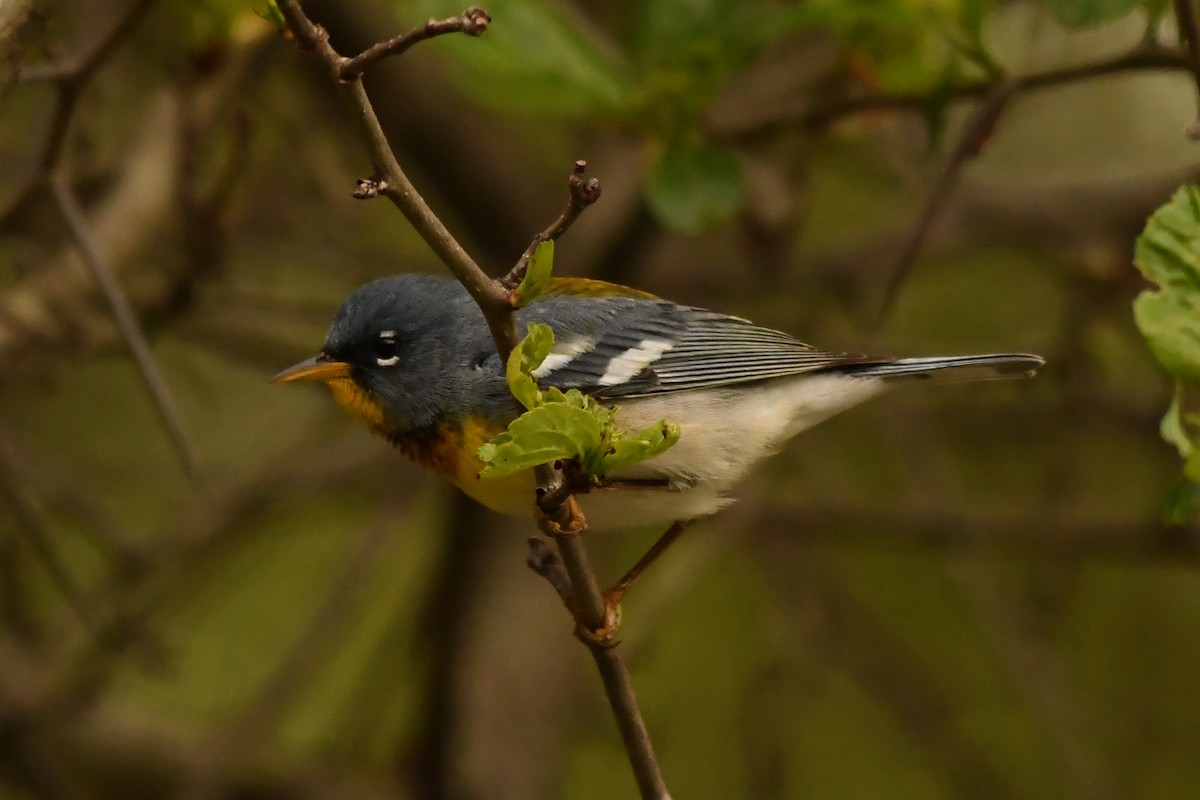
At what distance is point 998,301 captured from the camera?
5.62m

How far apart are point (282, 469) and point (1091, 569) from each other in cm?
317

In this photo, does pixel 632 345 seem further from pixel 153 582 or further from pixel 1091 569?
pixel 1091 569

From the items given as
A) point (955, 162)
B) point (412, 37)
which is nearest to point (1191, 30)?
point (955, 162)

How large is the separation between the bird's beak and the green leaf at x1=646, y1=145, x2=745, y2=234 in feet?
2.74

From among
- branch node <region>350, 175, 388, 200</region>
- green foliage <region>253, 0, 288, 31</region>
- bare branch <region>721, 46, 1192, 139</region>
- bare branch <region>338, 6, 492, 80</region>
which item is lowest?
bare branch <region>721, 46, 1192, 139</region>

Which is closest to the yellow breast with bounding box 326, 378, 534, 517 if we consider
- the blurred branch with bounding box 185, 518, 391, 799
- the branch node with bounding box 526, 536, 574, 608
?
the branch node with bounding box 526, 536, 574, 608

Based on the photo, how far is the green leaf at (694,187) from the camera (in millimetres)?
3250

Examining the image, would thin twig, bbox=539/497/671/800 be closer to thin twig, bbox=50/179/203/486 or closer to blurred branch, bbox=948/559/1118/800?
thin twig, bbox=50/179/203/486

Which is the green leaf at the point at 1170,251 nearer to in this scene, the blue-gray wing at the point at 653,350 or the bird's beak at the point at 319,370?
the blue-gray wing at the point at 653,350

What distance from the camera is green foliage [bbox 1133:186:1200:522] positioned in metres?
1.92

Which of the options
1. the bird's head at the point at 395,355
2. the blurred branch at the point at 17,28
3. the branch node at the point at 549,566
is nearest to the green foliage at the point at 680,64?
the bird's head at the point at 395,355

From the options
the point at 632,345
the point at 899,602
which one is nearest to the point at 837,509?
the point at 899,602

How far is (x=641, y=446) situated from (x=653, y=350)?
4.27 ft

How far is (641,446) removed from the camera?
190 cm
